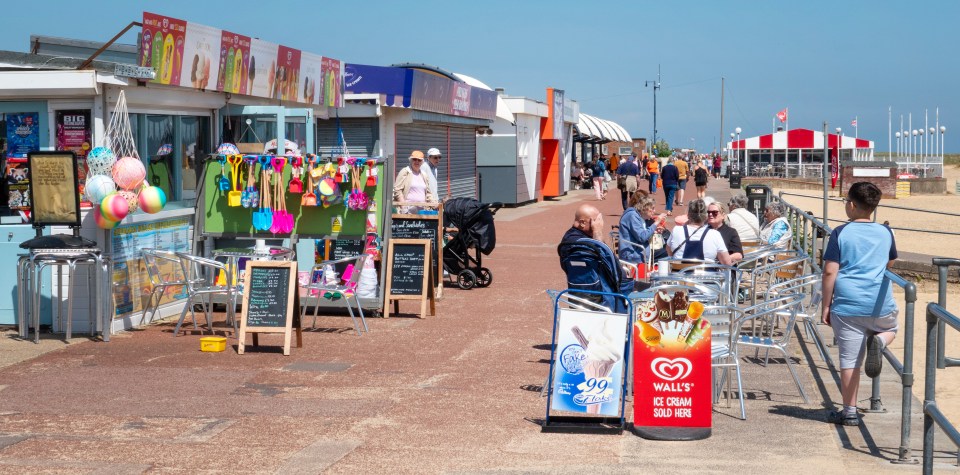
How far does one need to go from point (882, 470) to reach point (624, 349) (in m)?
1.70

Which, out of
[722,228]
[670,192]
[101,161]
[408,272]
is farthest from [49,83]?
[670,192]

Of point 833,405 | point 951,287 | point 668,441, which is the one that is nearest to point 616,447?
point 668,441

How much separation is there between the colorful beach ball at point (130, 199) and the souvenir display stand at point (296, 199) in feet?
4.96

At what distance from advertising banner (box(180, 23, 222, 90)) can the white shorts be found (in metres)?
7.26

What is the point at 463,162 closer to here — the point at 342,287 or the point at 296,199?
the point at 296,199

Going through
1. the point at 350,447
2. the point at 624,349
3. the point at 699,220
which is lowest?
the point at 350,447

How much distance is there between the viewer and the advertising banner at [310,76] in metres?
15.6

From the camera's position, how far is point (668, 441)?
7.14 m

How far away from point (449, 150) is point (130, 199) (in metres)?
16.2

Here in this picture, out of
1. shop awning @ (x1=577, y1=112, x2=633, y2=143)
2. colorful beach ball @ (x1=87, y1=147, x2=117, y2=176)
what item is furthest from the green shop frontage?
shop awning @ (x1=577, y1=112, x2=633, y2=143)

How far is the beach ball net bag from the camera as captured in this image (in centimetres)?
1091

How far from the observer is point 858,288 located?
7301 mm

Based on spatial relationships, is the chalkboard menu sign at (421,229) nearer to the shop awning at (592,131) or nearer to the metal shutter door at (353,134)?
the metal shutter door at (353,134)

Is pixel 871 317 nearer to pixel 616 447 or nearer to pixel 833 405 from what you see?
pixel 833 405
